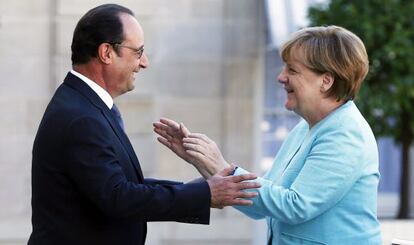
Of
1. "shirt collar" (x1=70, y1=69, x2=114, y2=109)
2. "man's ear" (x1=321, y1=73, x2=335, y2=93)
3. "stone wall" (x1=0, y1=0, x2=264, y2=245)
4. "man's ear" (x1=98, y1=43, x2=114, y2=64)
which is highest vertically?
"man's ear" (x1=98, y1=43, x2=114, y2=64)

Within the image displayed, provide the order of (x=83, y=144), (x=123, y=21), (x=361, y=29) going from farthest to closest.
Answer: (x=361, y=29) < (x=123, y=21) < (x=83, y=144)

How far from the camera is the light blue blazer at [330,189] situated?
10.3 feet

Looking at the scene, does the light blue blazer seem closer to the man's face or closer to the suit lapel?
the suit lapel

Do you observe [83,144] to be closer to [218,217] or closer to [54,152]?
[54,152]

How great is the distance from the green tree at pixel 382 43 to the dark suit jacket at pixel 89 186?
4.90 m

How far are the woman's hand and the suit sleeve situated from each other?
8.7 inches

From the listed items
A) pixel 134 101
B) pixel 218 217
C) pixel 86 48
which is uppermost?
pixel 86 48

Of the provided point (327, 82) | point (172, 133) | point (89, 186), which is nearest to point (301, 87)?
point (327, 82)

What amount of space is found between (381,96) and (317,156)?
495cm

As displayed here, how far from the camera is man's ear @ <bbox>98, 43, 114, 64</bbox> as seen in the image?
3.16m

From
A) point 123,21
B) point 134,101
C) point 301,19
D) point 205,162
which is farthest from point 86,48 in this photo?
point 301,19

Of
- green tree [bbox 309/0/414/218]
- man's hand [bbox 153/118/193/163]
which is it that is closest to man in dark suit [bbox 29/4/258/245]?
man's hand [bbox 153/118/193/163]

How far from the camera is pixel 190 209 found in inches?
120

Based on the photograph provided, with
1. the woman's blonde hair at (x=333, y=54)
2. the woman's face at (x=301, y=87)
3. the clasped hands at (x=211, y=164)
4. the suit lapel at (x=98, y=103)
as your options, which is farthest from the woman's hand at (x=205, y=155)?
the woman's blonde hair at (x=333, y=54)
